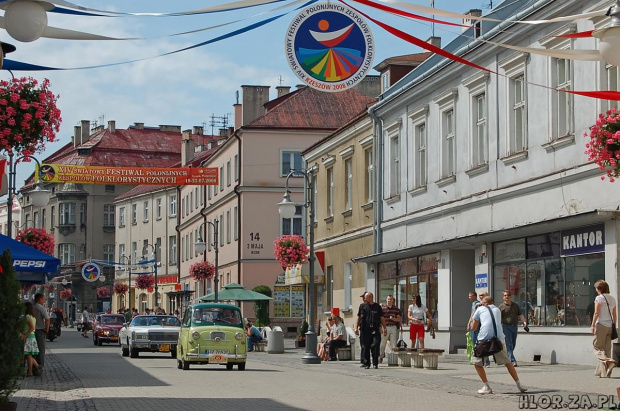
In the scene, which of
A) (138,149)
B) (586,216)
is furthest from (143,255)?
(586,216)

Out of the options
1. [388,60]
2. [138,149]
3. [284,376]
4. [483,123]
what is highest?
[138,149]

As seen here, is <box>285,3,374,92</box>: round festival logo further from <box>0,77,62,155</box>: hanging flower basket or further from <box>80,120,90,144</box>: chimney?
<box>80,120,90,144</box>: chimney

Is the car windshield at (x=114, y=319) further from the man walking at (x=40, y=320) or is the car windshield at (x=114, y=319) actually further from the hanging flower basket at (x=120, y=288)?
the hanging flower basket at (x=120, y=288)

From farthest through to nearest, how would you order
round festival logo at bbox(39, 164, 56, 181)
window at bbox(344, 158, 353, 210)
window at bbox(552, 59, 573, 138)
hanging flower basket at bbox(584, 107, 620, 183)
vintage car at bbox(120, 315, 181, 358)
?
1. round festival logo at bbox(39, 164, 56, 181)
2. window at bbox(344, 158, 353, 210)
3. vintage car at bbox(120, 315, 181, 358)
4. window at bbox(552, 59, 573, 138)
5. hanging flower basket at bbox(584, 107, 620, 183)

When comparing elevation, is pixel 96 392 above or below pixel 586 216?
below

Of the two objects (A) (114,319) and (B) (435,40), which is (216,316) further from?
(A) (114,319)

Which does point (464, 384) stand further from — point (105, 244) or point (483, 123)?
point (105, 244)

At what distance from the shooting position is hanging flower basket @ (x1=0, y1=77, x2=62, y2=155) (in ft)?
55.6

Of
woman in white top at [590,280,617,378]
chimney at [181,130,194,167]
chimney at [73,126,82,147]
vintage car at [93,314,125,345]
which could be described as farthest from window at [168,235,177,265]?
woman in white top at [590,280,617,378]

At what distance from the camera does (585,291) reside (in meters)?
24.0

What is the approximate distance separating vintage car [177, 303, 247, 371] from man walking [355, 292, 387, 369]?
9.77ft

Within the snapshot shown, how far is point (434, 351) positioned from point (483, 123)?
7.34 metres

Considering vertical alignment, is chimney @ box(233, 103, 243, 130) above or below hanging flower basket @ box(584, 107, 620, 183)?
above

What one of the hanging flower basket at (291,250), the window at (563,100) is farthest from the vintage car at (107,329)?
the window at (563,100)
